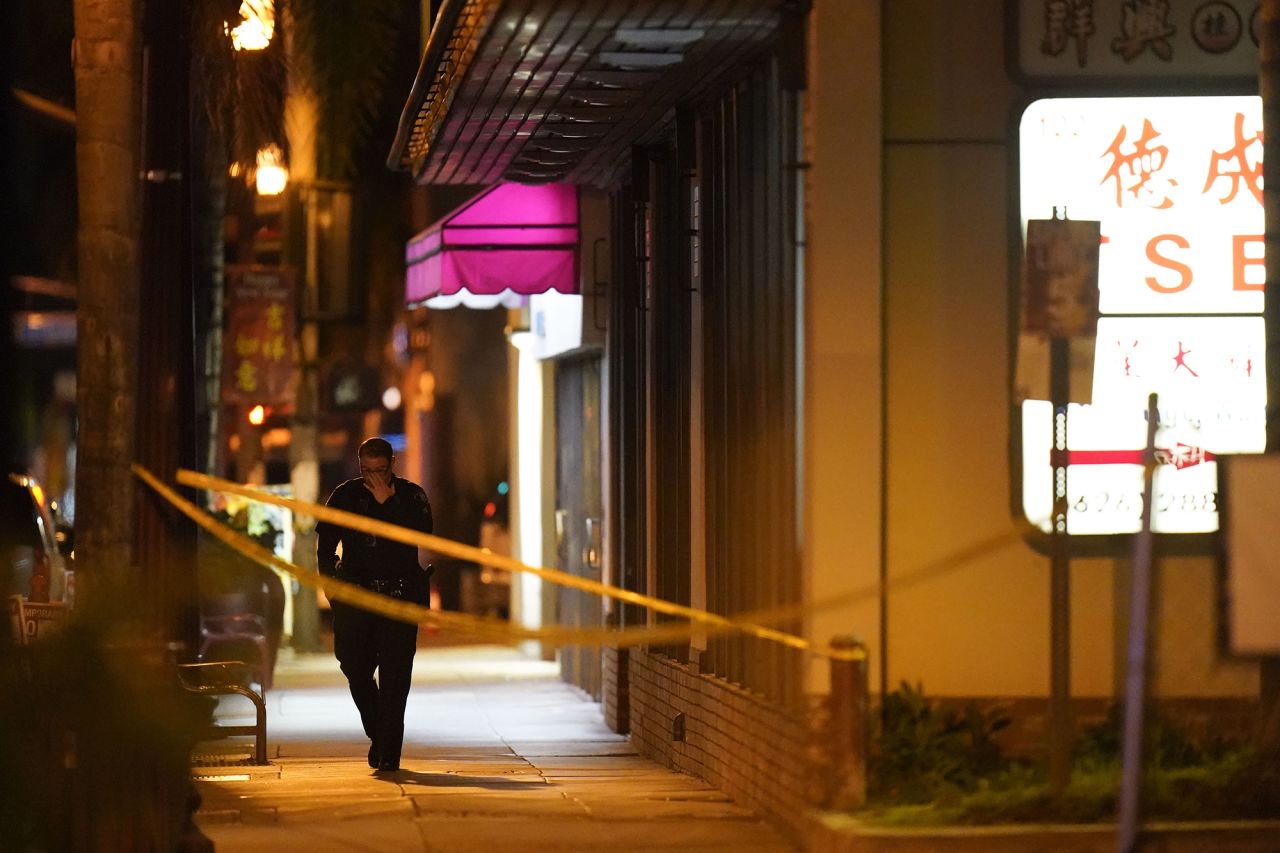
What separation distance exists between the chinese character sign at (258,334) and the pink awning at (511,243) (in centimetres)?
601

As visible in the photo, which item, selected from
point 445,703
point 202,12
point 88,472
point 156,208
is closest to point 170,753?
point 88,472

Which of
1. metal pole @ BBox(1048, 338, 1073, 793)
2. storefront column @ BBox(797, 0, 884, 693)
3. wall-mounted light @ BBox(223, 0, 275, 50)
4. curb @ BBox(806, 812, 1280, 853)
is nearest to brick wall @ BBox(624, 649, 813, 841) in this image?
storefront column @ BBox(797, 0, 884, 693)

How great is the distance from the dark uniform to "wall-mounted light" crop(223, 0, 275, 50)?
3308 mm

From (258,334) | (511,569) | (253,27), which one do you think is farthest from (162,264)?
(258,334)

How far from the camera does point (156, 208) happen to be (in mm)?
8609

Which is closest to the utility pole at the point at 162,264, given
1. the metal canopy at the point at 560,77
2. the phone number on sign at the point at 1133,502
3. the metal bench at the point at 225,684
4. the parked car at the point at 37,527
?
the metal canopy at the point at 560,77

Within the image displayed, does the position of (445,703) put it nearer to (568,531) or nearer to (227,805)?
(568,531)

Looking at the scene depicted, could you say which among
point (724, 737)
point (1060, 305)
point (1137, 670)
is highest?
point (1060, 305)

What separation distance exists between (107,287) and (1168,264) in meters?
4.58

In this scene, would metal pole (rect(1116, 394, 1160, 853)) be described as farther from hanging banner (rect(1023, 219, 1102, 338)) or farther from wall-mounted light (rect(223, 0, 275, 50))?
wall-mounted light (rect(223, 0, 275, 50))

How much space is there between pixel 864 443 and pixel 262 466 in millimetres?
21658

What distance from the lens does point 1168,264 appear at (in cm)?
925

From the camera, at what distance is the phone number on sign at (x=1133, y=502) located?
9195 mm

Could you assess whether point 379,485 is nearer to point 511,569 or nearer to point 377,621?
point 377,621
